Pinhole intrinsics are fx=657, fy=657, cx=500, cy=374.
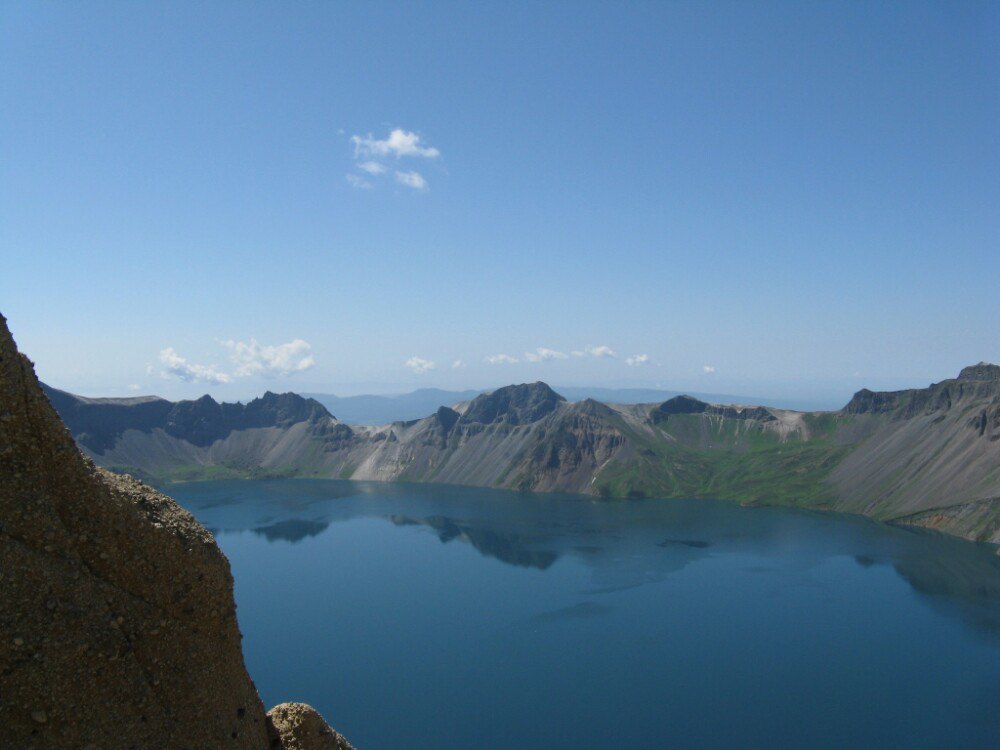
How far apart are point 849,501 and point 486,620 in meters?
133

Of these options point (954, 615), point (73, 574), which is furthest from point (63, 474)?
point (954, 615)

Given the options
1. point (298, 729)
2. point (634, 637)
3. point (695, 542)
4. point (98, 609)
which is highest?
point (98, 609)

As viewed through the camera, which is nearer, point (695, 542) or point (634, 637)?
point (634, 637)

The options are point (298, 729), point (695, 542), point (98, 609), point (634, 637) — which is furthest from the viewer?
point (695, 542)

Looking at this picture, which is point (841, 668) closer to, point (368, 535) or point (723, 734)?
point (723, 734)

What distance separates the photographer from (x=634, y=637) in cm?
9162

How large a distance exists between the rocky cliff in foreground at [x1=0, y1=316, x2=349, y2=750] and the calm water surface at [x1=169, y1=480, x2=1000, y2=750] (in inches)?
2003

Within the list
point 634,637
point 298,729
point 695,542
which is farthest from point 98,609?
point 695,542

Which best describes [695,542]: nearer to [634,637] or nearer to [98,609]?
[634,637]

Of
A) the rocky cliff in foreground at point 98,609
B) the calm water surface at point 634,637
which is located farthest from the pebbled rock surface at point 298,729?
the calm water surface at point 634,637

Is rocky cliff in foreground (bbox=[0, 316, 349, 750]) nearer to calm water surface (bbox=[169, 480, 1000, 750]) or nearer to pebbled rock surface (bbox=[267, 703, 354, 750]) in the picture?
pebbled rock surface (bbox=[267, 703, 354, 750])

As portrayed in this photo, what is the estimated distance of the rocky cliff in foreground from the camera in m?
15.9

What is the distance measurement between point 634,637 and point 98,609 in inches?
3366

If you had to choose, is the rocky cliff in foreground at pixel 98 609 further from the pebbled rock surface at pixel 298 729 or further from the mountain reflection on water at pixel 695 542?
the mountain reflection on water at pixel 695 542
